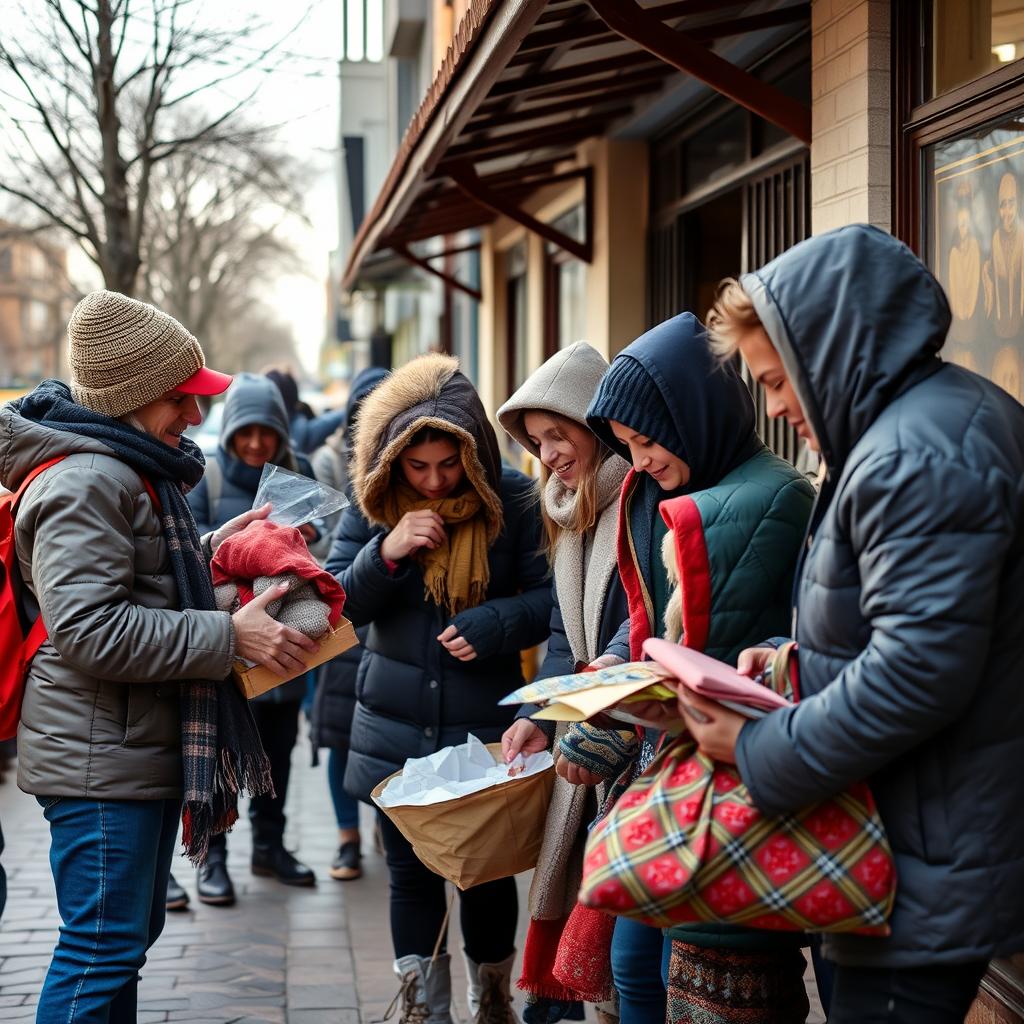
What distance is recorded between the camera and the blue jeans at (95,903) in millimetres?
3066

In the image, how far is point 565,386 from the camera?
11.6 feet

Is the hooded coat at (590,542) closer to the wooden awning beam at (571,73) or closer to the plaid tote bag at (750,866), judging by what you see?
the plaid tote bag at (750,866)

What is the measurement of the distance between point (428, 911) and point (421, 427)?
4.62 feet

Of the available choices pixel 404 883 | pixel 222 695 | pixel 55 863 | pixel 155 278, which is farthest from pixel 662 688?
pixel 155 278

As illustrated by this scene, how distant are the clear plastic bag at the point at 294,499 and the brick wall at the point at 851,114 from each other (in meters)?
1.80

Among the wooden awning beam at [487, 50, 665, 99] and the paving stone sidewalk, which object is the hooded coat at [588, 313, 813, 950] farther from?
the wooden awning beam at [487, 50, 665, 99]

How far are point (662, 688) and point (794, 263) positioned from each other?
72cm

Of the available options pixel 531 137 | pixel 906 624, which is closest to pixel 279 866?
pixel 531 137

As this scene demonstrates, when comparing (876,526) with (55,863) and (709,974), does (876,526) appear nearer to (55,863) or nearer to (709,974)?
(709,974)

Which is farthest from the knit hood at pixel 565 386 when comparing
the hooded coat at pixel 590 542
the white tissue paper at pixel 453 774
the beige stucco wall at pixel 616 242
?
the beige stucco wall at pixel 616 242

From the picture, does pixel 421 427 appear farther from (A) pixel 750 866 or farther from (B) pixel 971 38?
(A) pixel 750 866

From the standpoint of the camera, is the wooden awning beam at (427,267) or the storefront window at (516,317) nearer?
the wooden awning beam at (427,267)

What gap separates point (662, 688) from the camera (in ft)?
7.49

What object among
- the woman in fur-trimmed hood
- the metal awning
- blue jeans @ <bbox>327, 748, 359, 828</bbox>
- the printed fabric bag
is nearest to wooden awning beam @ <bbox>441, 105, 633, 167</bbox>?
the metal awning
